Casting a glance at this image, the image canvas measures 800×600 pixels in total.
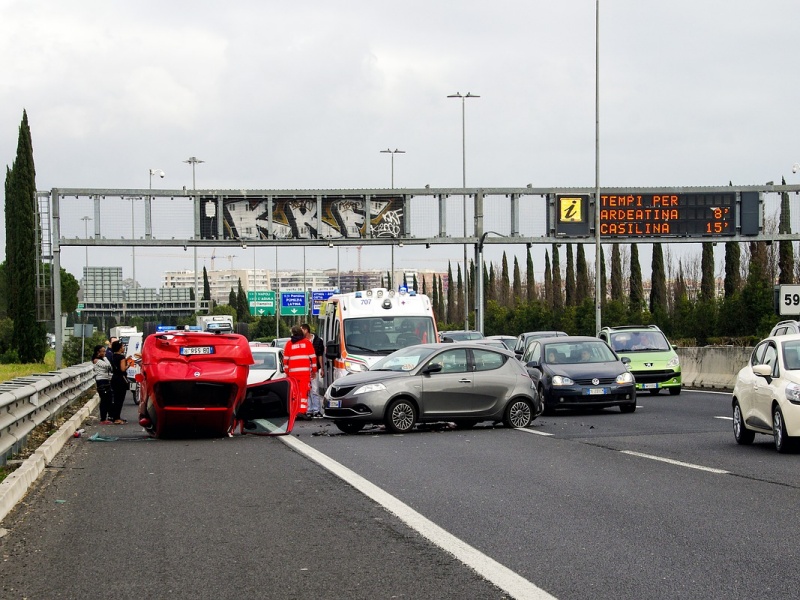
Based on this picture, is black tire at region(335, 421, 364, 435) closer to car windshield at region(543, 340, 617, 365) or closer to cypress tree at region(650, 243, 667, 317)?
car windshield at region(543, 340, 617, 365)

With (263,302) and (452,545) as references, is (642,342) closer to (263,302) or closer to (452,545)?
(452,545)

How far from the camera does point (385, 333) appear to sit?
2564 cm

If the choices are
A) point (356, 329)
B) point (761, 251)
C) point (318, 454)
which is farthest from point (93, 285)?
point (318, 454)

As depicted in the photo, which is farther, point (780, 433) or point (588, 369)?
point (588, 369)

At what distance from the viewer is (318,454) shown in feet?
51.9

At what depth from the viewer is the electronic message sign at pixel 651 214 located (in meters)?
45.7

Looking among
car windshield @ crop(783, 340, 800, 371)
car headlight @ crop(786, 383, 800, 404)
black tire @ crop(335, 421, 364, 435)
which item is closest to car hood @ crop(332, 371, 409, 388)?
black tire @ crop(335, 421, 364, 435)

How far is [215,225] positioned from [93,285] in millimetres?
64612

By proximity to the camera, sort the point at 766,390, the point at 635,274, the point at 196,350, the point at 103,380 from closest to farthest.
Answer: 1. the point at 766,390
2. the point at 196,350
3. the point at 103,380
4. the point at 635,274

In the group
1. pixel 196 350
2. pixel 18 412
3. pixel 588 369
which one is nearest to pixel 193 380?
pixel 196 350

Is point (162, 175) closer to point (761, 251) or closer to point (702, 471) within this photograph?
point (761, 251)

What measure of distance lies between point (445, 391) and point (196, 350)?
421 centimetres

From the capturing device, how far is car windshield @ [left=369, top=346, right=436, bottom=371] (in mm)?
20219

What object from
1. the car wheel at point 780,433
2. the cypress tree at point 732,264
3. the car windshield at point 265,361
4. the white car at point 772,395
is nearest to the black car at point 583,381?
the car windshield at point 265,361
